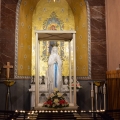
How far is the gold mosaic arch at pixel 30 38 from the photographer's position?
11594 millimetres

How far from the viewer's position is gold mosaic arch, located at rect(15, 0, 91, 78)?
38.0 feet

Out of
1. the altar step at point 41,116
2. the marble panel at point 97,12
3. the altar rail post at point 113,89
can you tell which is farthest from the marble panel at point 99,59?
the altar step at point 41,116

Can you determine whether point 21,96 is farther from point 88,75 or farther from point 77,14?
point 77,14

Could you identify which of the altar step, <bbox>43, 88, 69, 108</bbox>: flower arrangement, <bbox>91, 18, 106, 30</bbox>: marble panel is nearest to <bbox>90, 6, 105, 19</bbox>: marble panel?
<bbox>91, 18, 106, 30</bbox>: marble panel

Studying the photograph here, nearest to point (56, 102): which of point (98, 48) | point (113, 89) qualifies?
point (113, 89)

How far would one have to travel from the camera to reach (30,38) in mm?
12336

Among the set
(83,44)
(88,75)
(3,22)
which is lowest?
(88,75)

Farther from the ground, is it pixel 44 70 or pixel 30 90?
pixel 44 70

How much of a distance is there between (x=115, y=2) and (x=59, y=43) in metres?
3.25

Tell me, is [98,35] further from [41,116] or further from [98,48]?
[41,116]

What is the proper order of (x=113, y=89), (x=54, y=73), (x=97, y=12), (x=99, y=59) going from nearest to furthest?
(x=113, y=89)
(x=54, y=73)
(x=99, y=59)
(x=97, y=12)

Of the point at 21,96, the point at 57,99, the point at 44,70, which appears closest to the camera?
the point at 57,99

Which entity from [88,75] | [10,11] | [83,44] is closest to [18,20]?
[10,11]

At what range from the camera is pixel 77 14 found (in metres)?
12.5
